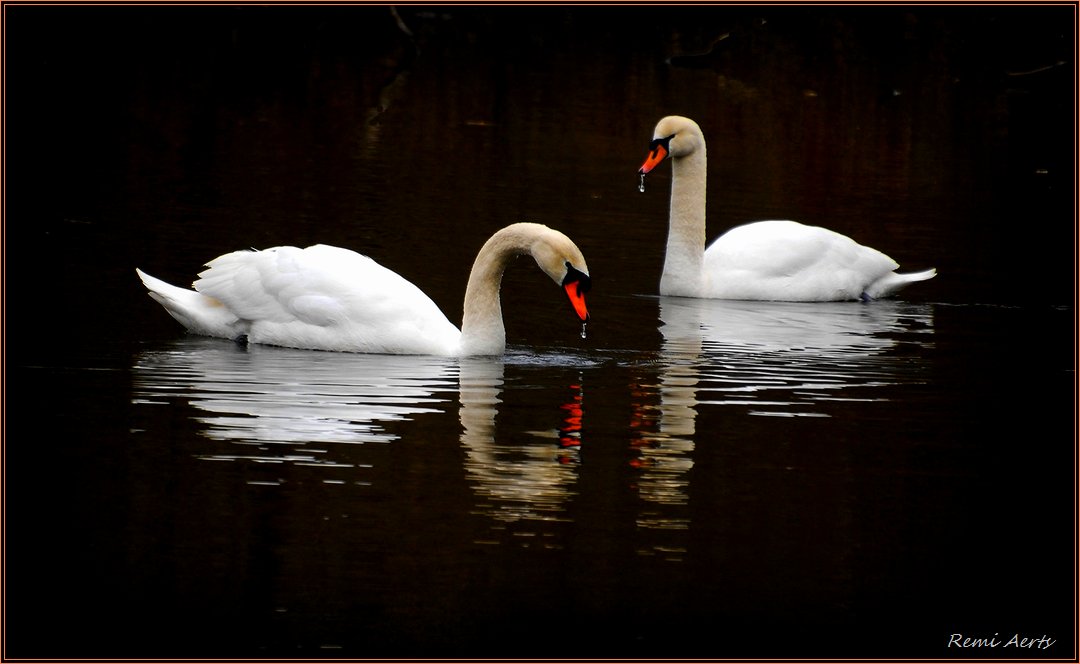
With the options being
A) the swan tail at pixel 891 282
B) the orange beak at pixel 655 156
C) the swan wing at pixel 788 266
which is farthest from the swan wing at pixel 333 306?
the swan tail at pixel 891 282

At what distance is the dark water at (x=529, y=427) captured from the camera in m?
6.71

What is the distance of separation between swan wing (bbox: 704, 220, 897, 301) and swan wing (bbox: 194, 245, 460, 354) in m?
3.84

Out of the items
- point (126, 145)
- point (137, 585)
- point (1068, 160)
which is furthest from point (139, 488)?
point (1068, 160)

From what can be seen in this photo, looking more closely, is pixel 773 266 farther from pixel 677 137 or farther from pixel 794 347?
pixel 794 347

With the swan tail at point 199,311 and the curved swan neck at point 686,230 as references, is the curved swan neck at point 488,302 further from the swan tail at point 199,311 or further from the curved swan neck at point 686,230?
the curved swan neck at point 686,230

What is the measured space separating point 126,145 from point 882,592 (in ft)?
51.3

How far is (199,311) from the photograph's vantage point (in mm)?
11492

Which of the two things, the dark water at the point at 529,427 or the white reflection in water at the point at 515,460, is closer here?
the dark water at the point at 529,427

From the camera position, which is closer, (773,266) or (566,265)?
(566,265)

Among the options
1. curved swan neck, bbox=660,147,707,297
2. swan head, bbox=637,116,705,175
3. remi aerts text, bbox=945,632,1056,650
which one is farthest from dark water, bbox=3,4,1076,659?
swan head, bbox=637,116,705,175

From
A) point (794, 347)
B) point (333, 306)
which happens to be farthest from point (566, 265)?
point (794, 347)

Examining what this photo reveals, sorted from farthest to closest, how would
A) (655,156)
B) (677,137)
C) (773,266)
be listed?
(677,137) → (655,156) → (773,266)

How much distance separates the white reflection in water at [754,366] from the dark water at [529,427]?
0.04 meters

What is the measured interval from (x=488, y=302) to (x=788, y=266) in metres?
4.10
